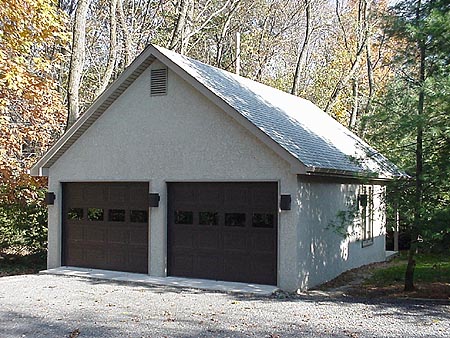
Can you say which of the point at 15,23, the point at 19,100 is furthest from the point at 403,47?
the point at 19,100


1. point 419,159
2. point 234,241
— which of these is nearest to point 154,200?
point 234,241

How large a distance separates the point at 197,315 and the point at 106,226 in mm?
5619

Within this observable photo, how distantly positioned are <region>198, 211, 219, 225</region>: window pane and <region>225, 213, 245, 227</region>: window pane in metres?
0.27

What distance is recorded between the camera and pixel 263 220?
455 inches

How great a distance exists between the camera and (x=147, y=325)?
8109 mm

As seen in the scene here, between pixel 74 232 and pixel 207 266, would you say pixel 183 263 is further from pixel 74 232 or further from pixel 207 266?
pixel 74 232

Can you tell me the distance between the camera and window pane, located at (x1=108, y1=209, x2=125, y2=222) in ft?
44.2

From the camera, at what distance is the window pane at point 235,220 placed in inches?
465

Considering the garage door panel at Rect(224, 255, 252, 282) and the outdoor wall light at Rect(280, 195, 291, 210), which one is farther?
the garage door panel at Rect(224, 255, 252, 282)

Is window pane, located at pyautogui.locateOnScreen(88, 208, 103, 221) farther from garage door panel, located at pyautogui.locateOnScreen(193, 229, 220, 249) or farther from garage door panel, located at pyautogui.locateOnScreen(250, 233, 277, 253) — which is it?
garage door panel, located at pyautogui.locateOnScreen(250, 233, 277, 253)

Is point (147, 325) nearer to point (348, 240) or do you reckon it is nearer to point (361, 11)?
point (348, 240)

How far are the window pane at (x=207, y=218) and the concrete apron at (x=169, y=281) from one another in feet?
4.24

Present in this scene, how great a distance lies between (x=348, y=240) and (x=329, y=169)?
311 centimetres

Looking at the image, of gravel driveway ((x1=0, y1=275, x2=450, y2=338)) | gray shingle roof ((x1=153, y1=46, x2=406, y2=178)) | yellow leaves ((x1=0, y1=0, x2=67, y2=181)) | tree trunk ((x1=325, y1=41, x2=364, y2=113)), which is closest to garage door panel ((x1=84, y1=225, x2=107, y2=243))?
gravel driveway ((x1=0, y1=275, x2=450, y2=338))
